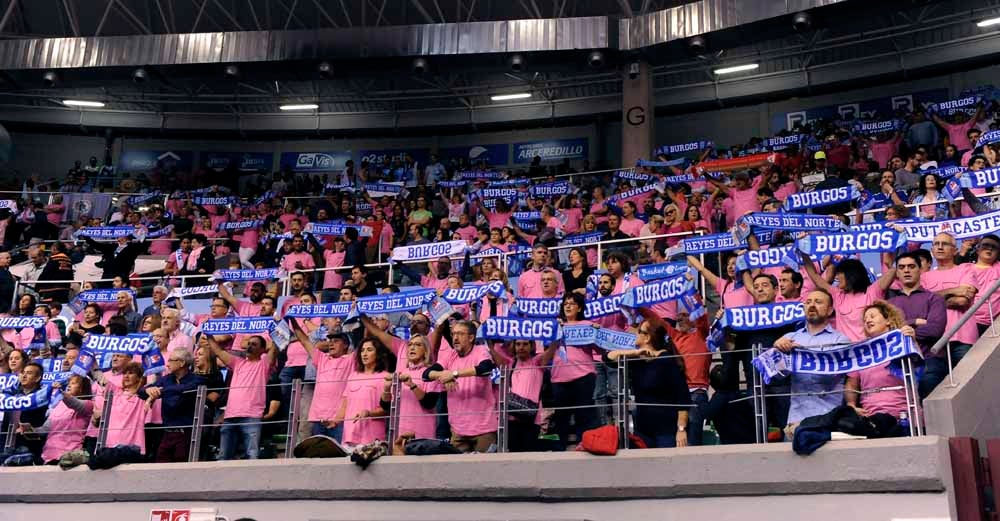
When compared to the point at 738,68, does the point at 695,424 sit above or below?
below

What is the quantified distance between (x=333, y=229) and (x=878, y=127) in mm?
11106

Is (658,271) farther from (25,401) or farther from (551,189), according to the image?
(551,189)

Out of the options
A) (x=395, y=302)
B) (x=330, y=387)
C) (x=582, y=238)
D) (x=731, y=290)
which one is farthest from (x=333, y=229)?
(x=731, y=290)

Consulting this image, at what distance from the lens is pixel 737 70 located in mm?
26875

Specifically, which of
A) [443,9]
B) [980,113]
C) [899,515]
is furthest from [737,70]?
[899,515]

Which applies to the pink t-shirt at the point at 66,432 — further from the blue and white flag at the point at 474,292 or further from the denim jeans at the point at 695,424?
the denim jeans at the point at 695,424

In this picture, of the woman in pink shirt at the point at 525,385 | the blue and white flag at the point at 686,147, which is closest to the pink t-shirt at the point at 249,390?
the woman in pink shirt at the point at 525,385

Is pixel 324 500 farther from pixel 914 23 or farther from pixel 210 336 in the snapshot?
pixel 914 23

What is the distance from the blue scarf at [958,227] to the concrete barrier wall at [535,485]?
3260 mm

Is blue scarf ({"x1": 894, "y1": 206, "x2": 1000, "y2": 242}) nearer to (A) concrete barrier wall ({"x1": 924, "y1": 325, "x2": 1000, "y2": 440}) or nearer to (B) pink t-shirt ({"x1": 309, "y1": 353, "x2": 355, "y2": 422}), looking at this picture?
(A) concrete barrier wall ({"x1": 924, "y1": 325, "x2": 1000, "y2": 440})

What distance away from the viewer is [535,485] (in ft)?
26.7

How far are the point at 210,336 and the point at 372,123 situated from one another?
20.1m

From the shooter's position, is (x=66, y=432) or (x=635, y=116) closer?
(x=66, y=432)

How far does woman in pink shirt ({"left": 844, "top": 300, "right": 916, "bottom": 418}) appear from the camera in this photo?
284 inches
